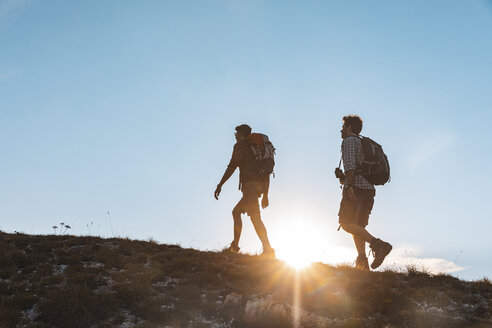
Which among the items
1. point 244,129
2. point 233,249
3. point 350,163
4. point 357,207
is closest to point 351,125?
point 350,163

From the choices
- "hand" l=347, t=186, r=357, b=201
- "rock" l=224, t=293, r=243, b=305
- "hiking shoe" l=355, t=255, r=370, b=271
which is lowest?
"rock" l=224, t=293, r=243, b=305

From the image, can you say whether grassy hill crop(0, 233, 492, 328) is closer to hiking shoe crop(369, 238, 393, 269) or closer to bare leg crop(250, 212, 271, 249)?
hiking shoe crop(369, 238, 393, 269)

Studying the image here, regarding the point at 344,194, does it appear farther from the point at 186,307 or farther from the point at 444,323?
the point at 186,307

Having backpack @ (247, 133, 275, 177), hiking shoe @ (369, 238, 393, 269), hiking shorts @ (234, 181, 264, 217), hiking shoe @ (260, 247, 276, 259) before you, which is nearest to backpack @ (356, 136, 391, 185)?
hiking shoe @ (369, 238, 393, 269)

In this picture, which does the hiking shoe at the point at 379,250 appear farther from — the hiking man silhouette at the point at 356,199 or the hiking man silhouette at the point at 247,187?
the hiking man silhouette at the point at 247,187

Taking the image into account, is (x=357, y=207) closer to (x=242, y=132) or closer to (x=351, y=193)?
(x=351, y=193)

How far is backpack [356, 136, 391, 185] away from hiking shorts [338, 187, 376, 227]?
0.28 m

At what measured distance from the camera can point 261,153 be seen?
9.44 m

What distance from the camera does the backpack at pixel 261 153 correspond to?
30.9ft

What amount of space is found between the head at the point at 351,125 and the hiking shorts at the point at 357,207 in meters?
1.14

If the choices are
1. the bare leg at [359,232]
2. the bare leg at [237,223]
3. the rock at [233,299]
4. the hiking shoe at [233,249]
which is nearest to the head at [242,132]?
the bare leg at [237,223]

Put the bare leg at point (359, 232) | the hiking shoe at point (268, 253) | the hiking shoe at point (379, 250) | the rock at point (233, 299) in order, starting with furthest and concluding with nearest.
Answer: the hiking shoe at point (268, 253) < the bare leg at point (359, 232) < the hiking shoe at point (379, 250) < the rock at point (233, 299)

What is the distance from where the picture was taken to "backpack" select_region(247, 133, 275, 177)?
9.41 m

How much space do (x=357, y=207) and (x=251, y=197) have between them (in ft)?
7.99
